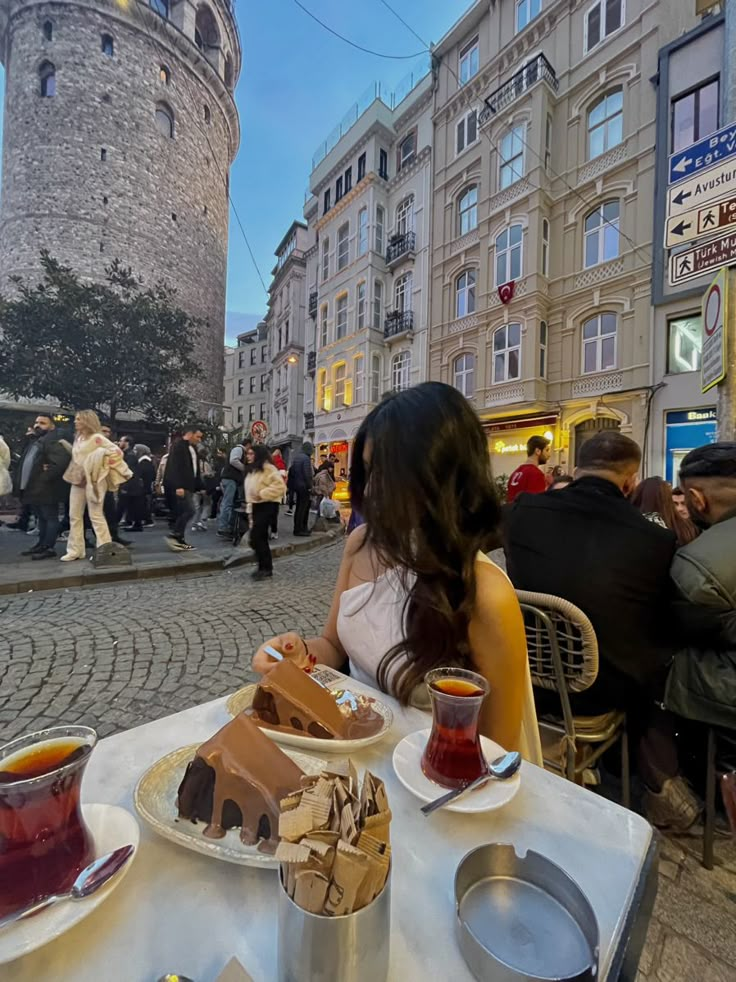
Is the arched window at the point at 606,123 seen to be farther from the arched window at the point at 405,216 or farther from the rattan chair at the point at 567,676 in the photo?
the rattan chair at the point at 567,676

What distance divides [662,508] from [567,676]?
2.11m

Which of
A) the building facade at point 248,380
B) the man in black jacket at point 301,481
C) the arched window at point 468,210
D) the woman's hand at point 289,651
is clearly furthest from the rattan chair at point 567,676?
the building facade at point 248,380

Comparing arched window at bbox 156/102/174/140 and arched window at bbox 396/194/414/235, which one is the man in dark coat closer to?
arched window at bbox 396/194/414/235

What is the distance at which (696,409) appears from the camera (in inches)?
454

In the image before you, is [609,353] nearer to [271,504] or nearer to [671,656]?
[271,504]

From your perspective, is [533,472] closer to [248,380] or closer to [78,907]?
[78,907]

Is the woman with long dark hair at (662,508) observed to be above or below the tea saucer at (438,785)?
above

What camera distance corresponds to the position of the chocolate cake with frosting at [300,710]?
3.32ft

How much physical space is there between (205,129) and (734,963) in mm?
38605

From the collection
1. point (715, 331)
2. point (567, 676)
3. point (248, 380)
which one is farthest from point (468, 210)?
point (248, 380)

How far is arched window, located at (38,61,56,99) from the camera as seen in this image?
23281 millimetres

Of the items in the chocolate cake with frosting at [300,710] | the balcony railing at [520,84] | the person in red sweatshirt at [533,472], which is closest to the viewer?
the chocolate cake with frosting at [300,710]

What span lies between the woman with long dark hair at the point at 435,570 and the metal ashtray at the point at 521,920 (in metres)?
0.51

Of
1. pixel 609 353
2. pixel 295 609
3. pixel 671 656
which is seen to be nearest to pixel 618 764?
pixel 671 656
